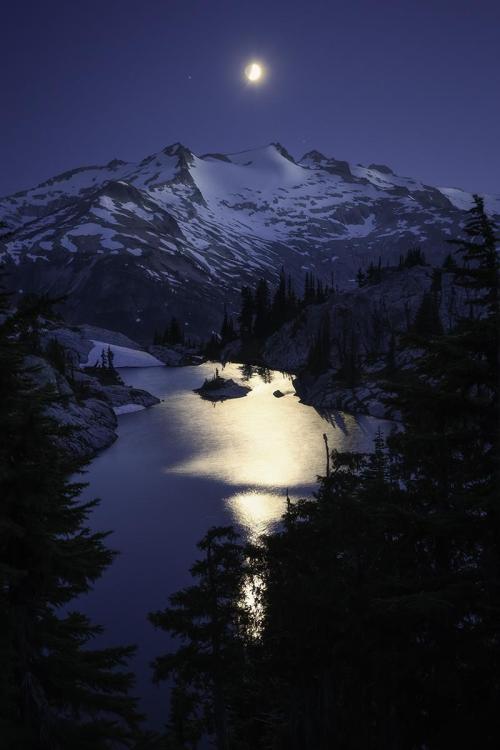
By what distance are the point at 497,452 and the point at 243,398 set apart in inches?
3657

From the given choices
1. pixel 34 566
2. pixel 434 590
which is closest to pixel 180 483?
pixel 34 566

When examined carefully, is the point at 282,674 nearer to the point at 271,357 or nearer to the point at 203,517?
the point at 203,517

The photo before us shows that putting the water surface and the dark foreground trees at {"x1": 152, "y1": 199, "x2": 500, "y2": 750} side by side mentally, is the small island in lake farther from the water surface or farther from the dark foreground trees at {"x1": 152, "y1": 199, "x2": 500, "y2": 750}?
the dark foreground trees at {"x1": 152, "y1": 199, "x2": 500, "y2": 750}

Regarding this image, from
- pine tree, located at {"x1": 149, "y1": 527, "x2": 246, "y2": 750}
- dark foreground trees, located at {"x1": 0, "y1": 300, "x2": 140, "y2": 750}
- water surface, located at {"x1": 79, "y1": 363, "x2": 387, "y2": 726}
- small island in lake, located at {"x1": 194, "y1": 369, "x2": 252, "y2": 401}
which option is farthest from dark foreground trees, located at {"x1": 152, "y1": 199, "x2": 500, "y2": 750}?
small island in lake, located at {"x1": 194, "y1": 369, "x2": 252, "y2": 401}

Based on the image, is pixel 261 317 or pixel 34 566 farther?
pixel 261 317

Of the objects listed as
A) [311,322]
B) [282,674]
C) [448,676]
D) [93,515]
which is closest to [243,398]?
[311,322]

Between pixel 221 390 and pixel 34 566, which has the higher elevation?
pixel 221 390

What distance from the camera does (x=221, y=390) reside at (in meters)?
104

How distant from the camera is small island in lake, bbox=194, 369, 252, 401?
102 metres

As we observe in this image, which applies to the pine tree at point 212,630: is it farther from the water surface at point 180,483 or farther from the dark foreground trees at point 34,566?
the water surface at point 180,483

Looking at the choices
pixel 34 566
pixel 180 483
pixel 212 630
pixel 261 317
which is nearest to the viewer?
pixel 34 566

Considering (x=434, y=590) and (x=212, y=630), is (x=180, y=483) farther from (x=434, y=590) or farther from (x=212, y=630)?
(x=434, y=590)

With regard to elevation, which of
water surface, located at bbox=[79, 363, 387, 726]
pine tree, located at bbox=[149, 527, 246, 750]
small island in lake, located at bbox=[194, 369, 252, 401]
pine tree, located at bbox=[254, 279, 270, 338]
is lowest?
pine tree, located at bbox=[149, 527, 246, 750]

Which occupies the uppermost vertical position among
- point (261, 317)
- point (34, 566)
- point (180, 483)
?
point (261, 317)
